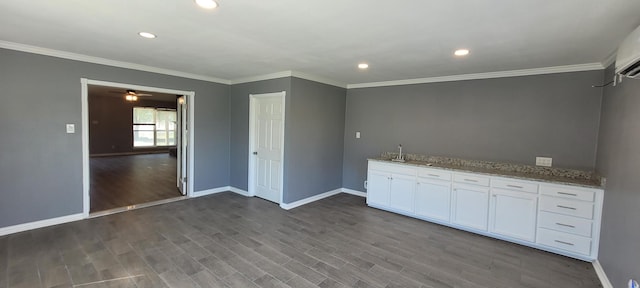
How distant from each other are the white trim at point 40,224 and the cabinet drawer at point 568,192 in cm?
597

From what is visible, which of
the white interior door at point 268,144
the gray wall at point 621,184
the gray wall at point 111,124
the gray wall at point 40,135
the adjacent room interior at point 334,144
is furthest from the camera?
the gray wall at point 111,124

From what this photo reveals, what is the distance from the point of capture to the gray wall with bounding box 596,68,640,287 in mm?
2170

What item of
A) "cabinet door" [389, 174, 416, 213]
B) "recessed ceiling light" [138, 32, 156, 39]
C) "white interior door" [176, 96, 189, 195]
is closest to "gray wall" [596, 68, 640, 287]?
"cabinet door" [389, 174, 416, 213]

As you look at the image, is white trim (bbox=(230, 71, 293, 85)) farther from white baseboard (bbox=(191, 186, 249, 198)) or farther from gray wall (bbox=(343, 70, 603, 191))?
white baseboard (bbox=(191, 186, 249, 198))

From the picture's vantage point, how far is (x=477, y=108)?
417 cm

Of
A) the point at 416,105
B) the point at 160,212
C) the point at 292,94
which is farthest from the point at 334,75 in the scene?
the point at 160,212

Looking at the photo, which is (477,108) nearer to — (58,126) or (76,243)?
(76,243)

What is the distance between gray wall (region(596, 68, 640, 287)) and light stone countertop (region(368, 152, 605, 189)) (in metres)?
0.26

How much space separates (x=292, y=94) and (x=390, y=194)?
2.27 metres

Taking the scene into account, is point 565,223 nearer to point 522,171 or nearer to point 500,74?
point 522,171

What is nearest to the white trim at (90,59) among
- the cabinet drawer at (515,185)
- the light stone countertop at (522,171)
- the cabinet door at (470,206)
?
the light stone countertop at (522,171)

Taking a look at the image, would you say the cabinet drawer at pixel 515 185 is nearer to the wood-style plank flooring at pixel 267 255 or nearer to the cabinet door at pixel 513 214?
the cabinet door at pixel 513 214

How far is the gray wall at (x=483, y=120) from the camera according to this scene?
346 cm

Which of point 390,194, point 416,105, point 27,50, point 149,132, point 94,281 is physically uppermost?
point 27,50
